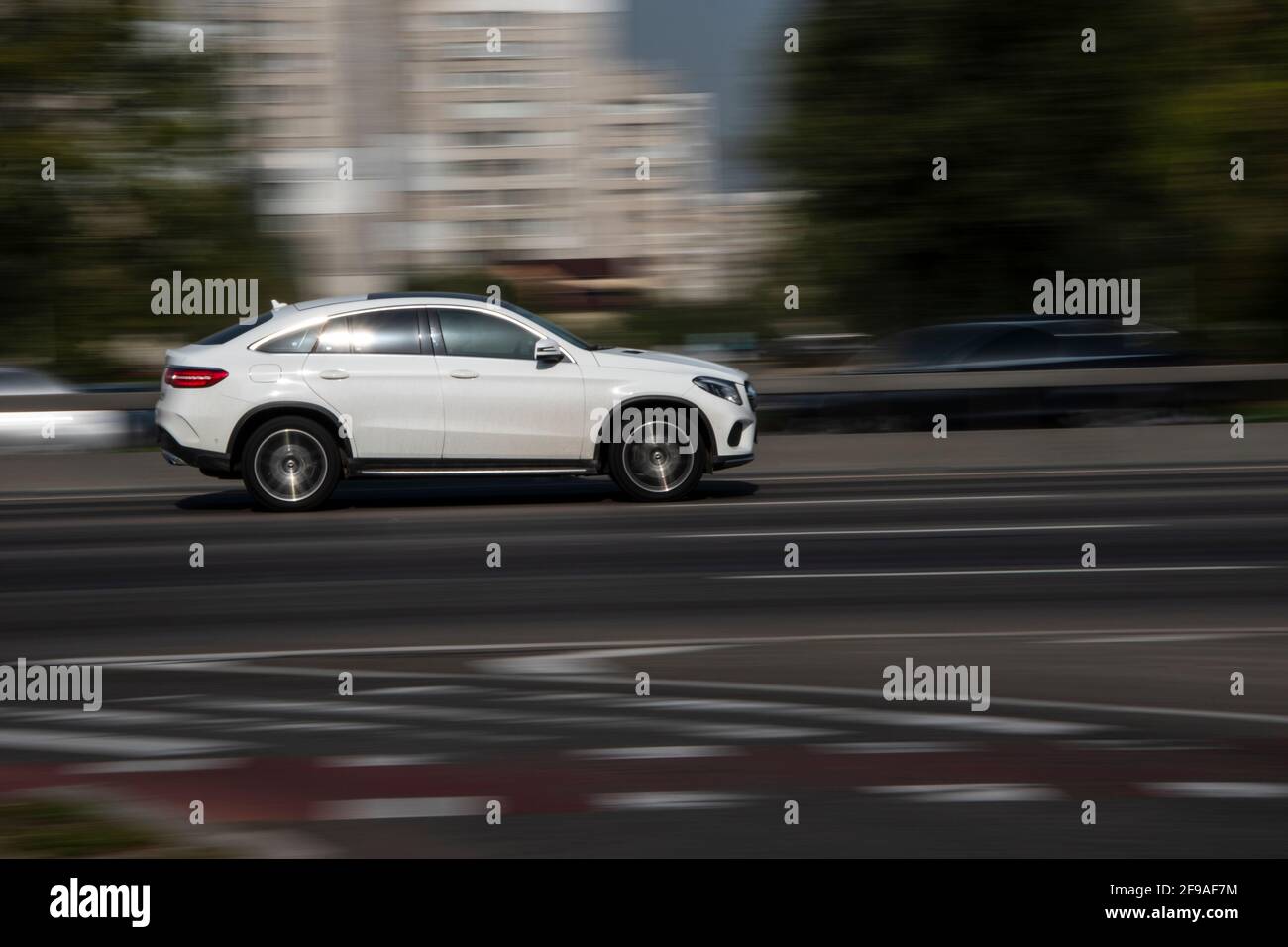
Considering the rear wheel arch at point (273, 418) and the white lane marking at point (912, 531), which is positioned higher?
the rear wheel arch at point (273, 418)

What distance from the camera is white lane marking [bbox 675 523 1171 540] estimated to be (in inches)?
458

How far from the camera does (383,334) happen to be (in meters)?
13.2

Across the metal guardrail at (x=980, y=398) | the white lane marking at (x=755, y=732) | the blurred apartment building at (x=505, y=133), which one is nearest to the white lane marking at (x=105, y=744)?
the white lane marking at (x=755, y=732)

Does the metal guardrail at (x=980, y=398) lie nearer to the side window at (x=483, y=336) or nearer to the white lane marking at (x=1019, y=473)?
the white lane marking at (x=1019, y=473)

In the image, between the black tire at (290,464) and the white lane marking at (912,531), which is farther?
the black tire at (290,464)

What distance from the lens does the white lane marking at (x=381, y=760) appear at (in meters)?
5.95

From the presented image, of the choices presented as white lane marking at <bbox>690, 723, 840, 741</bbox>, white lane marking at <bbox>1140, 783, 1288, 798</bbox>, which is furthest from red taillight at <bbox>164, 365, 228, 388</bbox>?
white lane marking at <bbox>1140, 783, 1288, 798</bbox>

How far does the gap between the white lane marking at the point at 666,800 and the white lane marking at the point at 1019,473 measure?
1049 centimetres

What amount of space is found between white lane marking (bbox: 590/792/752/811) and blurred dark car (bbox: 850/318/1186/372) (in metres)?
14.9

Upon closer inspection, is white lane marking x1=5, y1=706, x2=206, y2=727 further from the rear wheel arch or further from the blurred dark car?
the blurred dark car

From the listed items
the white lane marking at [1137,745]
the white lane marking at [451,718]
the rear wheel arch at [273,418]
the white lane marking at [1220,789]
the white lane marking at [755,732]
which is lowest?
the white lane marking at [1220,789]

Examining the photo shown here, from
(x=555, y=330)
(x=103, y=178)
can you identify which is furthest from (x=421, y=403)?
(x=103, y=178)

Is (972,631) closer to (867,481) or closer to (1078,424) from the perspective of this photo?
(867,481)

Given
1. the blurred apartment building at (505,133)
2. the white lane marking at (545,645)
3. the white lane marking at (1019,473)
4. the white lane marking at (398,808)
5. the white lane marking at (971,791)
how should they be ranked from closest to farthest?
the white lane marking at (398,808) → the white lane marking at (971,791) → the white lane marking at (545,645) → the white lane marking at (1019,473) → the blurred apartment building at (505,133)
